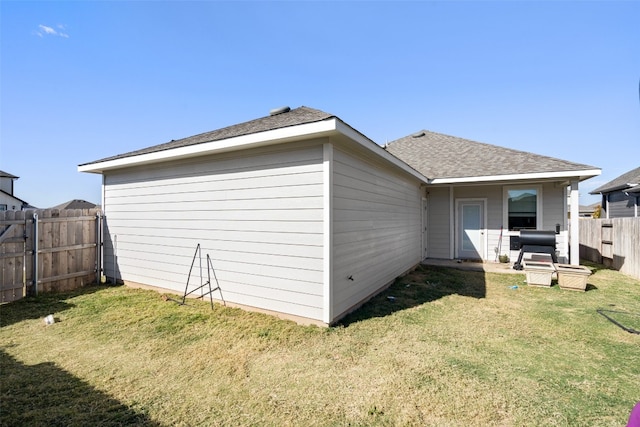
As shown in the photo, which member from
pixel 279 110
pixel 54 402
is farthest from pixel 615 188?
pixel 54 402

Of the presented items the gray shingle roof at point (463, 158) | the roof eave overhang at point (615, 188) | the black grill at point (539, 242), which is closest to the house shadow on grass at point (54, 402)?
the gray shingle roof at point (463, 158)

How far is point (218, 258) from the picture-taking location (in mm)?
4949

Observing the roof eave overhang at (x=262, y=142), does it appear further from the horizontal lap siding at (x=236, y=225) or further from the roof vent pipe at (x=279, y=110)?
the roof vent pipe at (x=279, y=110)

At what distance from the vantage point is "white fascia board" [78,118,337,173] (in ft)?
11.9

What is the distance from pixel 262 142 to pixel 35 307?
506 centimetres

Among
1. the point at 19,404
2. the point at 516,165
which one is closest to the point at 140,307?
the point at 19,404

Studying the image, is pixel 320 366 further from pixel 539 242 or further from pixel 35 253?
pixel 539 242

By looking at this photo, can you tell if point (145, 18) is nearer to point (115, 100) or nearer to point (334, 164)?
point (115, 100)

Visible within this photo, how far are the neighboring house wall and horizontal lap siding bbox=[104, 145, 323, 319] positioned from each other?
2086 centimetres

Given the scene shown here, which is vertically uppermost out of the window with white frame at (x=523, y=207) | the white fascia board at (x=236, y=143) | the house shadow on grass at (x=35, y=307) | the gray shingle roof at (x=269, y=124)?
the gray shingle roof at (x=269, y=124)

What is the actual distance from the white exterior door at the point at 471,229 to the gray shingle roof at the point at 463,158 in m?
1.39

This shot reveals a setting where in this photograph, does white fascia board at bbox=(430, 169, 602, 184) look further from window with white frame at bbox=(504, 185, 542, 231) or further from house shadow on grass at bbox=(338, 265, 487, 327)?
house shadow on grass at bbox=(338, 265, 487, 327)

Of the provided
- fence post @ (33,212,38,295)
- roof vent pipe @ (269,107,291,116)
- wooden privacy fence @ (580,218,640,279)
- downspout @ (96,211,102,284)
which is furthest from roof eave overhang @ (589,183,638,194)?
fence post @ (33,212,38,295)

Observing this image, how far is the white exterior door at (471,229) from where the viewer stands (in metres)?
9.54
